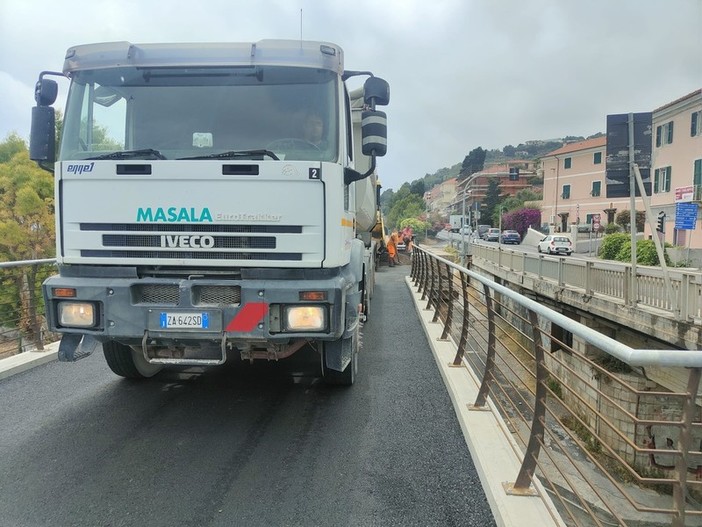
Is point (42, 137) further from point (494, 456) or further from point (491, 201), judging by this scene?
point (491, 201)

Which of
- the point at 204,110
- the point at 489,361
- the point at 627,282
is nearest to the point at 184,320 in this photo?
the point at 204,110

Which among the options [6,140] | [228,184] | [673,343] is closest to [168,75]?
[228,184]

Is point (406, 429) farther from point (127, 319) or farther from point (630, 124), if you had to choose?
point (630, 124)

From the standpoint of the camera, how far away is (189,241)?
11.6 feet

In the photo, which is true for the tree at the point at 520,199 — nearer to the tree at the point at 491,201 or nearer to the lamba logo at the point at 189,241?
the tree at the point at 491,201

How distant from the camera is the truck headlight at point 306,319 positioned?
3512 mm

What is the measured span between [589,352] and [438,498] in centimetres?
933

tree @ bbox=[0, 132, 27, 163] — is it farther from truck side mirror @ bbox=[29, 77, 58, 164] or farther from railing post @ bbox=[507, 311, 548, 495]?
railing post @ bbox=[507, 311, 548, 495]

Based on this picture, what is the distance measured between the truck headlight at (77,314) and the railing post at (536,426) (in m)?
3.00

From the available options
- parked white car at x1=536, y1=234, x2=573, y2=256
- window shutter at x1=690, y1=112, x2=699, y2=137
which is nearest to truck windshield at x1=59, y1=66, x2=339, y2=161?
window shutter at x1=690, y1=112, x2=699, y2=137

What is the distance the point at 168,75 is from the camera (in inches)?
153

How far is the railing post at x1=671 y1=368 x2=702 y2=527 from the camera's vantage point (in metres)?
1.74

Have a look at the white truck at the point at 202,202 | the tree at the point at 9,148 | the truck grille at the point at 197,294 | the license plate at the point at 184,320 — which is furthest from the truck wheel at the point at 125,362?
the tree at the point at 9,148

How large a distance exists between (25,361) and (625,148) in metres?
10.3
